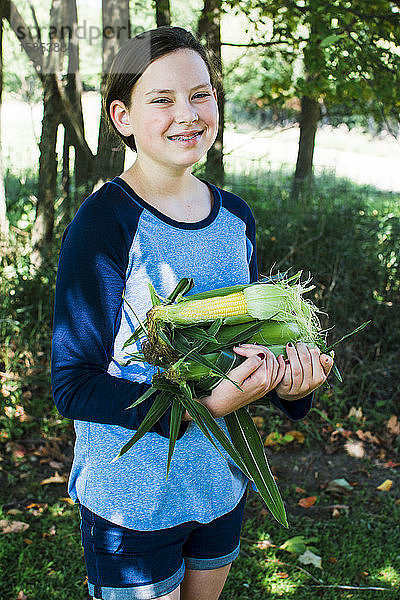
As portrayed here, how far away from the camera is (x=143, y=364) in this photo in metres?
1.59

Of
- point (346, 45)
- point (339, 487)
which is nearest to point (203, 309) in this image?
point (339, 487)

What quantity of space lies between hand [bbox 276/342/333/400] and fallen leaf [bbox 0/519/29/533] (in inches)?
92.7

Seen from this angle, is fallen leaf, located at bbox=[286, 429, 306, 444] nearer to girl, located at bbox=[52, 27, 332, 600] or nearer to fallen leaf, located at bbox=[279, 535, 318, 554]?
fallen leaf, located at bbox=[279, 535, 318, 554]

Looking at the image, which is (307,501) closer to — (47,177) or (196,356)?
(196,356)

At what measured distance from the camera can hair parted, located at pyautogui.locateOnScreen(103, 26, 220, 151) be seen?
5.24 ft

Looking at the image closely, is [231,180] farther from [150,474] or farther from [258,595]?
[150,474]

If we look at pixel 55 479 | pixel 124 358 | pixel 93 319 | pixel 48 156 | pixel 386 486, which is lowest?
pixel 386 486

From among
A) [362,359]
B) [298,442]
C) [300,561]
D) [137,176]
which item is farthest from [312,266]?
[137,176]

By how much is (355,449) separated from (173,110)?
3329 millimetres

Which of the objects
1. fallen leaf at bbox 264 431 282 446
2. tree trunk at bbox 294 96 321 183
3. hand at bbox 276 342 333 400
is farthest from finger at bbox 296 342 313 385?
tree trunk at bbox 294 96 321 183

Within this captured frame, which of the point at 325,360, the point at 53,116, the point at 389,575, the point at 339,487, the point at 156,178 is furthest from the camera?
the point at 53,116

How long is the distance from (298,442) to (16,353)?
2005mm

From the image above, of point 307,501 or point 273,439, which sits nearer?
point 307,501

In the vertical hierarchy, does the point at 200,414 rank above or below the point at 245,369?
below
